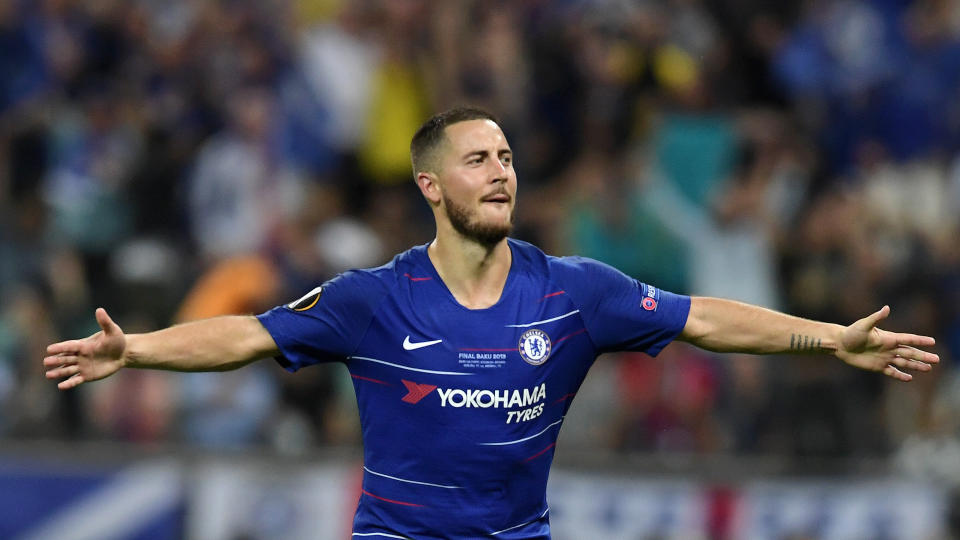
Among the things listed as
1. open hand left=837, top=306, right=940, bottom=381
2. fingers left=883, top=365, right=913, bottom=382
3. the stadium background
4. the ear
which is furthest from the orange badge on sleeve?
the stadium background

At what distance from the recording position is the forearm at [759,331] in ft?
21.3

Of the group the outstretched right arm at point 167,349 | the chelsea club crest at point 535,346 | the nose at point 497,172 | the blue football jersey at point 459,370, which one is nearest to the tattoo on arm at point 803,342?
the blue football jersey at point 459,370

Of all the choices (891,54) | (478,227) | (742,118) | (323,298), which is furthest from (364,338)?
(891,54)

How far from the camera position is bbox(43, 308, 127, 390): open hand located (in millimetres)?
5969

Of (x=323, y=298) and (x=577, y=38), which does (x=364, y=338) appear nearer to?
(x=323, y=298)

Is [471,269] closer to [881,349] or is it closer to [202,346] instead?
[202,346]

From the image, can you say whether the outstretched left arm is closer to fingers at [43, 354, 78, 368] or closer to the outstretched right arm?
the outstretched right arm

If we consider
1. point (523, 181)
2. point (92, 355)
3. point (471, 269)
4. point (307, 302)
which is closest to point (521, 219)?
point (523, 181)

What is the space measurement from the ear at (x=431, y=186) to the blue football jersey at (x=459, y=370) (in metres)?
0.31

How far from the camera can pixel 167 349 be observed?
6125mm

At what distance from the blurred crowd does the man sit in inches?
189

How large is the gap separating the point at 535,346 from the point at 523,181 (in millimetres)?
6816

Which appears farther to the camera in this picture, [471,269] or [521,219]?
[521,219]

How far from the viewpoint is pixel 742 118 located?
13266mm
